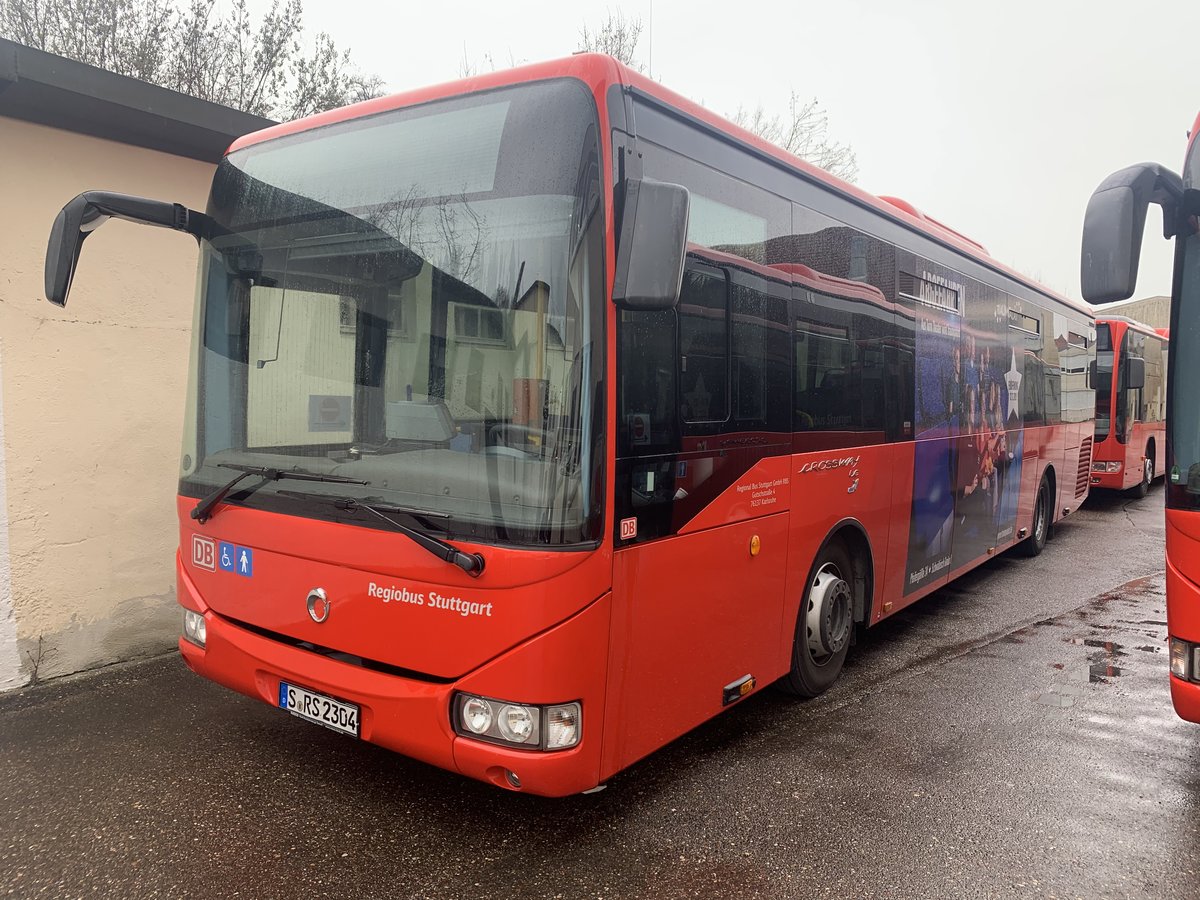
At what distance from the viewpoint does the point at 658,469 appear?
10.7 feet

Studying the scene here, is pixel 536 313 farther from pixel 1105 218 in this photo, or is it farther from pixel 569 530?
pixel 1105 218

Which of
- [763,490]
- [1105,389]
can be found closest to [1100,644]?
A: [763,490]

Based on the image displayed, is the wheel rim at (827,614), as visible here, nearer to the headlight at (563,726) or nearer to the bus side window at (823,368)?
the bus side window at (823,368)

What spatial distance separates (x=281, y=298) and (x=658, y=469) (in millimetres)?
1751

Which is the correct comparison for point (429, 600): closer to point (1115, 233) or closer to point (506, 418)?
point (506, 418)

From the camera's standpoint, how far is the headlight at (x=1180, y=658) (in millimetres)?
3592

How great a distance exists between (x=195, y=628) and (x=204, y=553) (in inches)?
14.6

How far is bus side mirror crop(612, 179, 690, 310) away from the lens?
274 centimetres

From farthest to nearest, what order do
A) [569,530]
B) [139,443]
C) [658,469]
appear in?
[139,443] → [658,469] → [569,530]

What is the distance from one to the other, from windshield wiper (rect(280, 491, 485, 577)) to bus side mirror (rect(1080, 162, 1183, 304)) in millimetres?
2625

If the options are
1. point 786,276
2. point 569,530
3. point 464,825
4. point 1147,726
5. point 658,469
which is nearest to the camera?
point 569,530

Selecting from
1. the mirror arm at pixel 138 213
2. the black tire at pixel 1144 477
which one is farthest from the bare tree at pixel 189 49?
the black tire at pixel 1144 477

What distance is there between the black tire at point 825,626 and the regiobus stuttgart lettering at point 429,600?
2243 millimetres

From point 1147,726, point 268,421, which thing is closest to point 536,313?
point 268,421
